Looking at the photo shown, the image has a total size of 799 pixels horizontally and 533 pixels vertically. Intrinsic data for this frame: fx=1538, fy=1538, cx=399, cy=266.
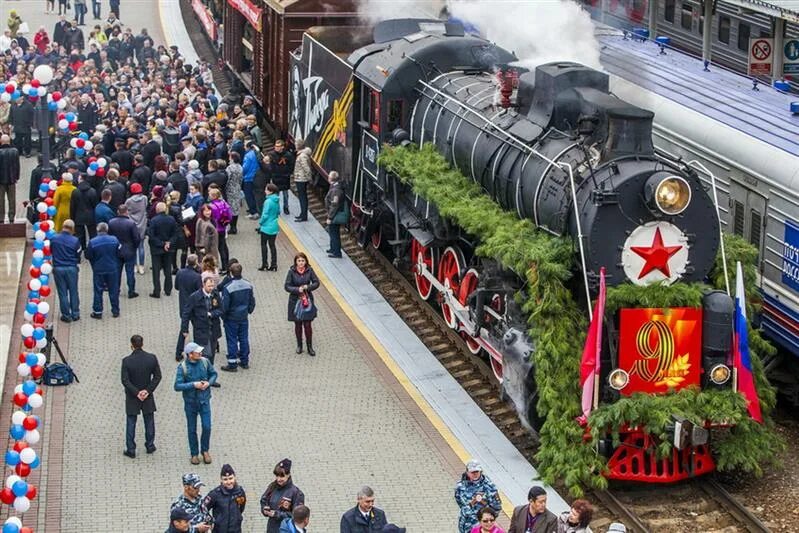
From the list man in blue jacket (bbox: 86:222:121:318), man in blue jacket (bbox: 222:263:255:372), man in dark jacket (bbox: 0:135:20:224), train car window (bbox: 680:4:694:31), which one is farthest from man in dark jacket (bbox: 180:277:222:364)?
train car window (bbox: 680:4:694:31)

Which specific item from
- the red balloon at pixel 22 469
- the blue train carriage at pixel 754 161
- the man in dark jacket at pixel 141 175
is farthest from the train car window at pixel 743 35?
the red balloon at pixel 22 469

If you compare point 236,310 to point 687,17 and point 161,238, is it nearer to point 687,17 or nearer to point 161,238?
point 161,238

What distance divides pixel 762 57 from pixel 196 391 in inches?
503

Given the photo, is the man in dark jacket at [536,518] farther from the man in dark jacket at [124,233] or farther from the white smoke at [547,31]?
the man in dark jacket at [124,233]

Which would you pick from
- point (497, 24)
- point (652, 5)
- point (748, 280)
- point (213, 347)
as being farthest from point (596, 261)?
point (652, 5)

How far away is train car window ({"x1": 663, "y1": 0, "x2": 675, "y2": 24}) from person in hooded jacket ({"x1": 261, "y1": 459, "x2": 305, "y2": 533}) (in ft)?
63.1

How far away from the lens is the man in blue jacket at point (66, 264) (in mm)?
19281

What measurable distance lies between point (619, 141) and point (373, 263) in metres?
8.43

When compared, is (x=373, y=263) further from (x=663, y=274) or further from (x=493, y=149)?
(x=663, y=274)

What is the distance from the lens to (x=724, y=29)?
26656 mm

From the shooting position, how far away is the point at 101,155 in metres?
23.5

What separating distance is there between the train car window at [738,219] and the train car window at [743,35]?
30.6 feet

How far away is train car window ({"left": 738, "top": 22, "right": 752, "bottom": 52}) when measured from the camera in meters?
25.7

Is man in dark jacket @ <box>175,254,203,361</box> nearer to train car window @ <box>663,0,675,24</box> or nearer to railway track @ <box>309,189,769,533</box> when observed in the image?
railway track @ <box>309,189,769,533</box>
